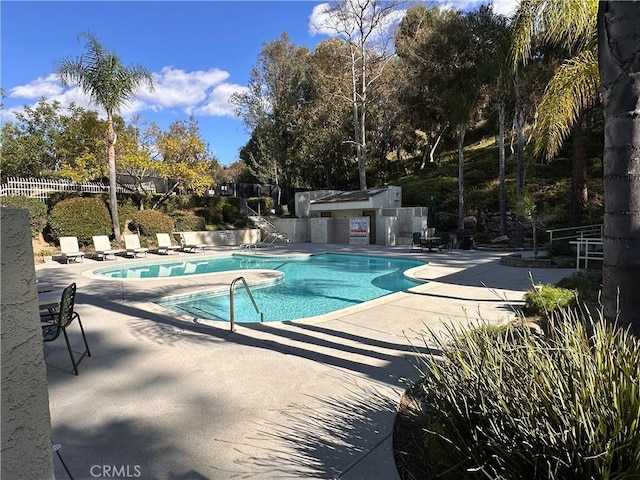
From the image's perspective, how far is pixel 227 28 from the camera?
12570 millimetres

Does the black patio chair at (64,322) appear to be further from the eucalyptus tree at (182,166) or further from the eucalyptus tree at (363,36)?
the eucalyptus tree at (363,36)

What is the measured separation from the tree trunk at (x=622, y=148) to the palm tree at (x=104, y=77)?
19750mm

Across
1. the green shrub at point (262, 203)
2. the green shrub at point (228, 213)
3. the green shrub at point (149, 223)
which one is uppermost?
the green shrub at point (262, 203)

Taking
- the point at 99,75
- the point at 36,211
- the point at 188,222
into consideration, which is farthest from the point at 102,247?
the point at 99,75

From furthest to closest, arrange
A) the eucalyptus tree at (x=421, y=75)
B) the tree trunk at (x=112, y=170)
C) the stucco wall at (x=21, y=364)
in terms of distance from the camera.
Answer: the eucalyptus tree at (x=421, y=75)
the tree trunk at (x=112, y=170)
the stucco wall at (x=21, y=364)

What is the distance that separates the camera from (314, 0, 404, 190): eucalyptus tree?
24.3m

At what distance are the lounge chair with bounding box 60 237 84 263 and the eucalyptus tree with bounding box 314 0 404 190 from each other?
16790mm

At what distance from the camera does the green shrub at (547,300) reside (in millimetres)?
5566

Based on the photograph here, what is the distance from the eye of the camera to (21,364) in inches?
50.9

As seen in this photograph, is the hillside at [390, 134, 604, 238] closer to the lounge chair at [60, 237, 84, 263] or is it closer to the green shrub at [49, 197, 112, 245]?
the green shrub at [49, 197, 112, 245]

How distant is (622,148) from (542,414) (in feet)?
5.89

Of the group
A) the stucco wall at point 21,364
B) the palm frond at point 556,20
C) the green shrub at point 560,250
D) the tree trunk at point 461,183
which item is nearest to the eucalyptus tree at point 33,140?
the tree trunk at point 461,183

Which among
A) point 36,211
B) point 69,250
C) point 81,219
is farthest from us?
point 81,219

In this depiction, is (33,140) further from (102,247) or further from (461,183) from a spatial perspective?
(461,183)
